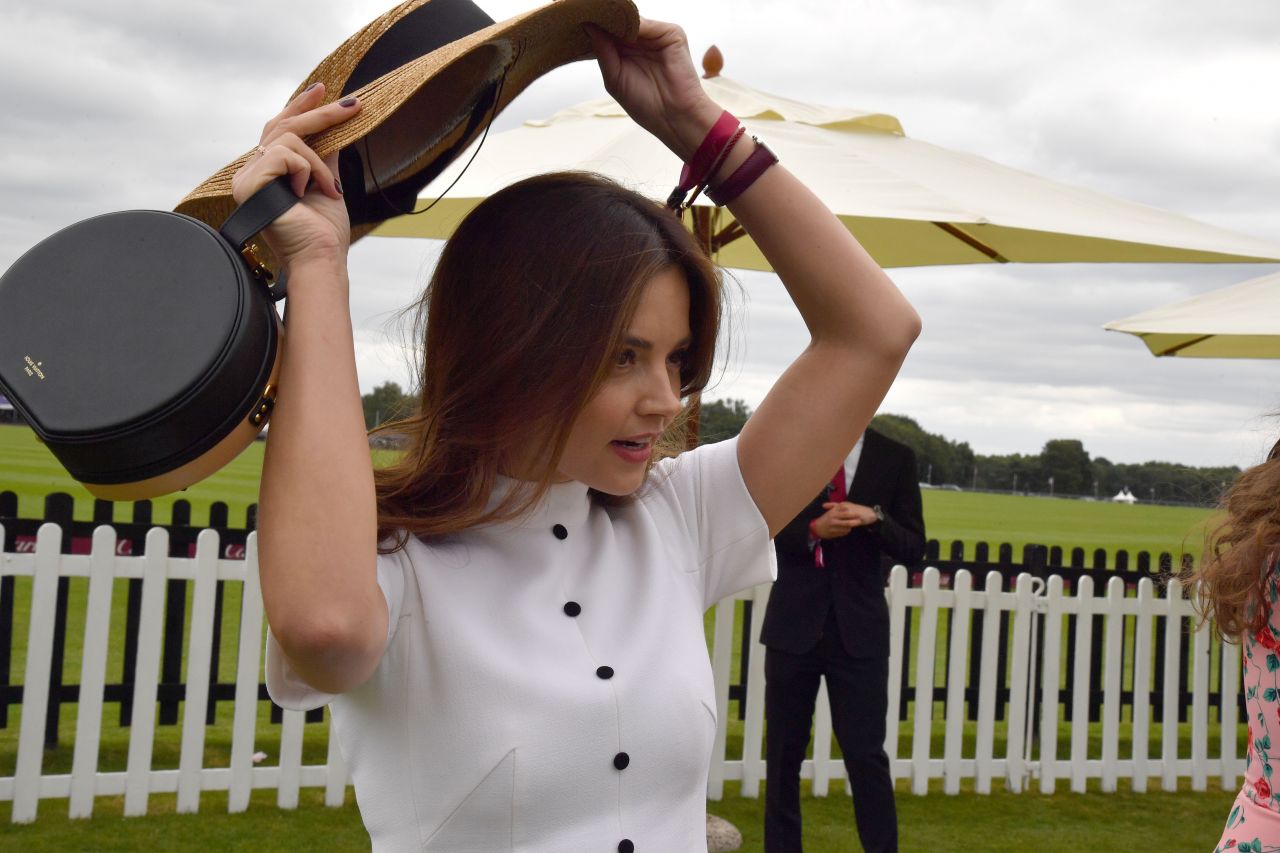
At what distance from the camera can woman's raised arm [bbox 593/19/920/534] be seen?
61.9 inches

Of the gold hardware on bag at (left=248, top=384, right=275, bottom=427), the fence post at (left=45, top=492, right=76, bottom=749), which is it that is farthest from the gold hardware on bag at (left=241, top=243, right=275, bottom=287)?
the fence post at (left=45, top=492, right=76, bottom=749)

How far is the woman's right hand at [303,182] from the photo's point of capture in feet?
3.83

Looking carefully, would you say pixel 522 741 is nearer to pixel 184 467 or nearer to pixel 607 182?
pixel 184 467

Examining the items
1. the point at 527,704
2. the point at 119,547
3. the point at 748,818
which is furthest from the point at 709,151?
the point at 119,547

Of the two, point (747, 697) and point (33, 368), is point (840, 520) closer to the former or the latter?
point (747, 697)

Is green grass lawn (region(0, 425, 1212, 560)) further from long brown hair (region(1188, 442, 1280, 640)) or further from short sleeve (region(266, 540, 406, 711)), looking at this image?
short sleeve (region(266, 540, 406, 711))

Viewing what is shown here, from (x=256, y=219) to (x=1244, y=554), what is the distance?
217cm

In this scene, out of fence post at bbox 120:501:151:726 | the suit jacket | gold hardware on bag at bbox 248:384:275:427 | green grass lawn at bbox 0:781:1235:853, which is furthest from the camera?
fence post at bbox 120:501:151:726

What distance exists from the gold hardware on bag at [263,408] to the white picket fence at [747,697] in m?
4.74

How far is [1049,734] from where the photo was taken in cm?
723

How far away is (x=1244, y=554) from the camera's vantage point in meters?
2.44

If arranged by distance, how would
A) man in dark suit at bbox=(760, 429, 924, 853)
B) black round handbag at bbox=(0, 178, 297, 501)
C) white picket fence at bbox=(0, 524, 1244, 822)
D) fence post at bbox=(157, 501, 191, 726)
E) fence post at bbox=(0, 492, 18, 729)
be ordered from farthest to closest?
fence post at bbox=(157, 501, 191, 726) → fence post at bbox=(0, 492, 18, 729) → white picket fence at bbox=(0, 524, 1244, 822) → man in dark suit at bbox=(760, 429, 924, 853) → black round handbag at bbox=(0, 178, 297, 501)

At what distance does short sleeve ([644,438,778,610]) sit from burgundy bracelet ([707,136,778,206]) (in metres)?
0.38

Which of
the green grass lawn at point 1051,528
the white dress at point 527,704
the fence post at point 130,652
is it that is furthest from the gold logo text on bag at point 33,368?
the green grass lawn at point 1051,528
